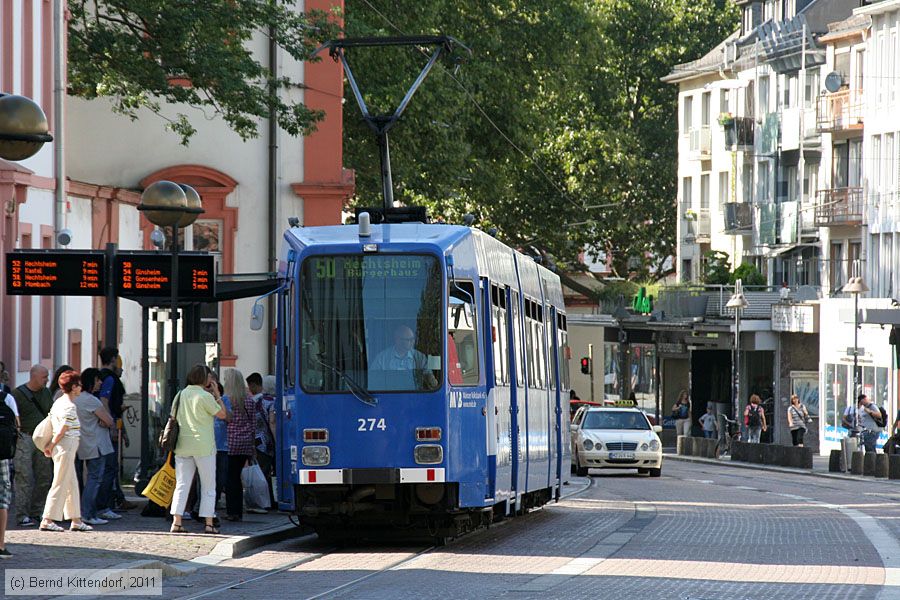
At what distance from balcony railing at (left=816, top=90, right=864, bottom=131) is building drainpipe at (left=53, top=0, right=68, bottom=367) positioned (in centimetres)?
3800

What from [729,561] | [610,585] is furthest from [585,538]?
[610,585]

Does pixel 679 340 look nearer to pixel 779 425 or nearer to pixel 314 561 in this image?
pixel 779 425

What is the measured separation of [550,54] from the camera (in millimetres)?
51156

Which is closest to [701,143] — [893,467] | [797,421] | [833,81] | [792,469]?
[833,81]

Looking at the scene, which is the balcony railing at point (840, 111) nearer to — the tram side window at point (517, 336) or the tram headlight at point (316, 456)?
the tram side window at point (517, 336)

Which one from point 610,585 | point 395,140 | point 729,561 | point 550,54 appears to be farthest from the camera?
point 550,54

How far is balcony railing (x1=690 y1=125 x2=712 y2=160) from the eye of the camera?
274 feet

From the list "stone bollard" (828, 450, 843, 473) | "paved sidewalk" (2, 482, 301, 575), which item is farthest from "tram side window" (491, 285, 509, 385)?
"stone bollard" (828, 450, 843, 473)

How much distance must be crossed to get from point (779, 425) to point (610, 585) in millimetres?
54356

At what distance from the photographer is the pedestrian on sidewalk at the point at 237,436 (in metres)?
22.5

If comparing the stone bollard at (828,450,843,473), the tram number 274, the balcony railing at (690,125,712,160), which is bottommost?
the stone bollard at (828,450,843,473)

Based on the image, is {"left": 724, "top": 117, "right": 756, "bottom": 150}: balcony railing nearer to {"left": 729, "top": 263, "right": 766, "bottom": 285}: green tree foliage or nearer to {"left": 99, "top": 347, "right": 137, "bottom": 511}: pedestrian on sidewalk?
{"left": 729, "top": 263, "right": 766, "bottom": 285}: green tree foliage

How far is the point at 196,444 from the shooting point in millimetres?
Result: 20391

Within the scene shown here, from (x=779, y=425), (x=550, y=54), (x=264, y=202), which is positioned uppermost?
(x=550, y=54)
